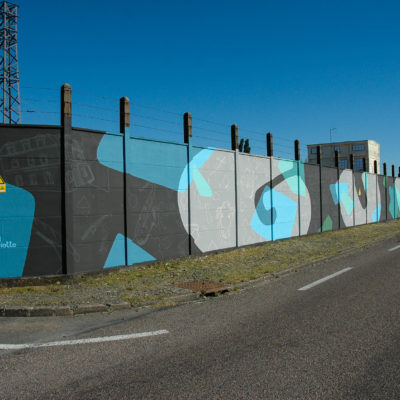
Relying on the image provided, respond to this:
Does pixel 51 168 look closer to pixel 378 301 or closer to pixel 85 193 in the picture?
pixel 85 193

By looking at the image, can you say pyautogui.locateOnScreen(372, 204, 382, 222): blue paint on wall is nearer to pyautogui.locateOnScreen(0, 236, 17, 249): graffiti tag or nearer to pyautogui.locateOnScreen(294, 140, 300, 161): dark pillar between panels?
pyautogui.locateOnScreen(294, 140, 300, 161): dark pillar between panels

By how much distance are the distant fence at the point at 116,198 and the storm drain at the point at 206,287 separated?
7.59 feet

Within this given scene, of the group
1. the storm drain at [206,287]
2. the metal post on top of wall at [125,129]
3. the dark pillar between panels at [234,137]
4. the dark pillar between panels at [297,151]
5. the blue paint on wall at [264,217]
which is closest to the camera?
the storm drain at [206,287]

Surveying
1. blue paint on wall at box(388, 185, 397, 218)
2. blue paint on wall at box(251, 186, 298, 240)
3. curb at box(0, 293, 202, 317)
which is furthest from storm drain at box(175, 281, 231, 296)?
blue paint on wall at box(388, 185, 397, 218)

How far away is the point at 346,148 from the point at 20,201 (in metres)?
106

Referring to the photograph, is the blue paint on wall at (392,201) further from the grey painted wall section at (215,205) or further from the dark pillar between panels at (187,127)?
the dark pillar between panels at (187,127)

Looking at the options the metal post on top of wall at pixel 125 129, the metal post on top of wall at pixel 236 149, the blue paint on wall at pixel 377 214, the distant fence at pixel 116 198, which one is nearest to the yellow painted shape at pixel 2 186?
the distant fence at pixel 116 198

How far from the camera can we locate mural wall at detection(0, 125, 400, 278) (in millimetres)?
8055

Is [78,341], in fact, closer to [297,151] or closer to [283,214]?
[283,214]

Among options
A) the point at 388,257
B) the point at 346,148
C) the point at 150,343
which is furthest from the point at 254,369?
the point at 346,148

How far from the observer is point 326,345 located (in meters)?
4.38

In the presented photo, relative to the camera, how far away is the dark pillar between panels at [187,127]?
37.0 feet

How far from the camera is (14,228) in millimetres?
7996

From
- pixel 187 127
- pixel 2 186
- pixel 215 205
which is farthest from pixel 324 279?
pixel 2 186
